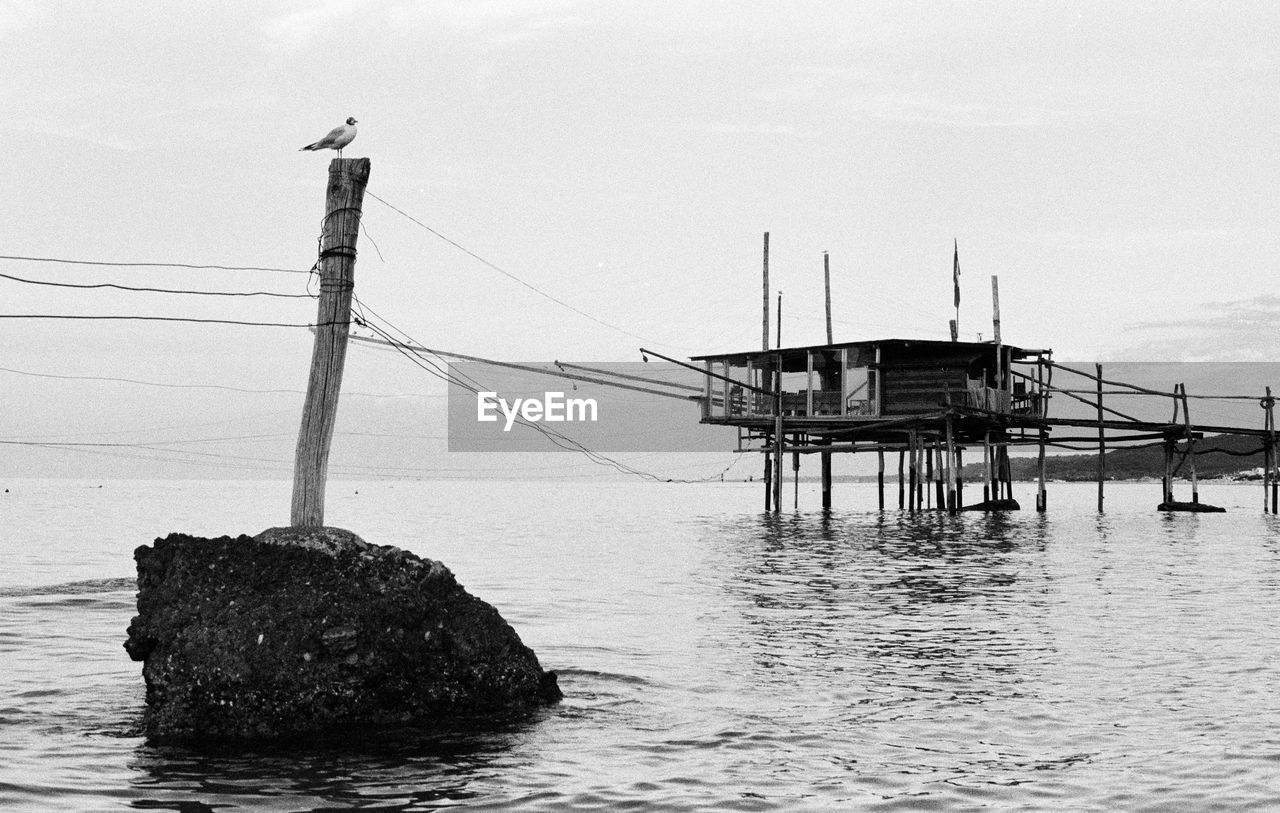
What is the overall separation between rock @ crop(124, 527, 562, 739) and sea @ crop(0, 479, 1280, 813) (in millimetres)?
313

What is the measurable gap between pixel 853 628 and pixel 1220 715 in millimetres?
6330

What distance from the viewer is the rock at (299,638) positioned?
9.65m

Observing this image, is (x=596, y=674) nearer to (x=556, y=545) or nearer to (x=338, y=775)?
(x=338, y=775)

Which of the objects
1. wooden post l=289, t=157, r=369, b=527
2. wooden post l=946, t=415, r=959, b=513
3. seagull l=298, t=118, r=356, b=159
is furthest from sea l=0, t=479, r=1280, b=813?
wooden post l=946, t=415, r=959, b=513

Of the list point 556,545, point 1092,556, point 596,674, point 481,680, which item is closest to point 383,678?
point 481,680

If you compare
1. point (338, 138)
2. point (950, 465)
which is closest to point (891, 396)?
point (950, 465)

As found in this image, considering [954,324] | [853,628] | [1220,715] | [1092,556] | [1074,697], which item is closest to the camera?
[1220,715]

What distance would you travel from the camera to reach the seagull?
521 inches

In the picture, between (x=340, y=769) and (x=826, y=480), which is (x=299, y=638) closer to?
(x=340, y=769)

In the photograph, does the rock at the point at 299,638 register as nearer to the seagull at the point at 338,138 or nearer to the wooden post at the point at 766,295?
the seagull at the point at 338,138

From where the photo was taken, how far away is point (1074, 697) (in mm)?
11617

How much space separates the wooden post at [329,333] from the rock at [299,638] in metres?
1.06

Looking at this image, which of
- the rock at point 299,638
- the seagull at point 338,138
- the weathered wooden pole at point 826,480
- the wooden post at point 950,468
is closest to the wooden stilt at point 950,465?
the wooden post at point 950,468

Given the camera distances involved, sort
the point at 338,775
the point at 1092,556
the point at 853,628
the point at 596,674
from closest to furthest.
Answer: the point at 338,775, the point at 596,674, the point at 853,628, the point at 1092,556
